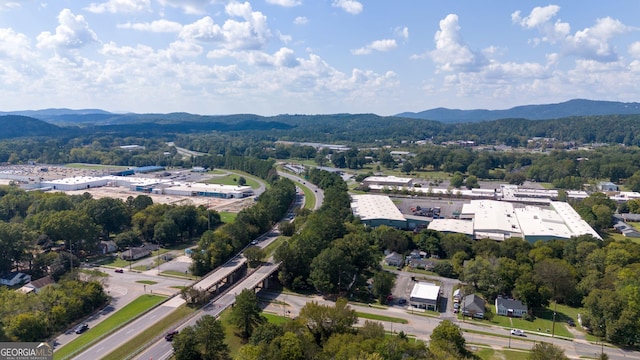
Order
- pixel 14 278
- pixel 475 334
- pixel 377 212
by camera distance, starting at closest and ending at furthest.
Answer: pixel 475 334 → pixel 14 278 → pixel 377 212

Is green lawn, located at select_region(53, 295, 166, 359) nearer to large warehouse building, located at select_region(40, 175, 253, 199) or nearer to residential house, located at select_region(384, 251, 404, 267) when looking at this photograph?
Result: residential house, located at select_region(384, 251, 404, 267)

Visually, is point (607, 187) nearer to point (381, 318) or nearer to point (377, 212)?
point (377, 212)

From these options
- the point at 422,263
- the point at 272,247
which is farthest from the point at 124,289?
the point at 422,263

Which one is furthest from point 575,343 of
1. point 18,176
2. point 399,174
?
point 18,176

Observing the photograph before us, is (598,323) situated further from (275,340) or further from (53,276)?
(53,276)

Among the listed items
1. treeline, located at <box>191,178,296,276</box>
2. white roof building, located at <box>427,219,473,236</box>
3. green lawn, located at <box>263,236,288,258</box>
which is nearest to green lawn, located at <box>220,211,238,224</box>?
treeline, located at <box>191,178,296,276</box>

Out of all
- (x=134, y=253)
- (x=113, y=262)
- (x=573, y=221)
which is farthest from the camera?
(x=573, y=221)
